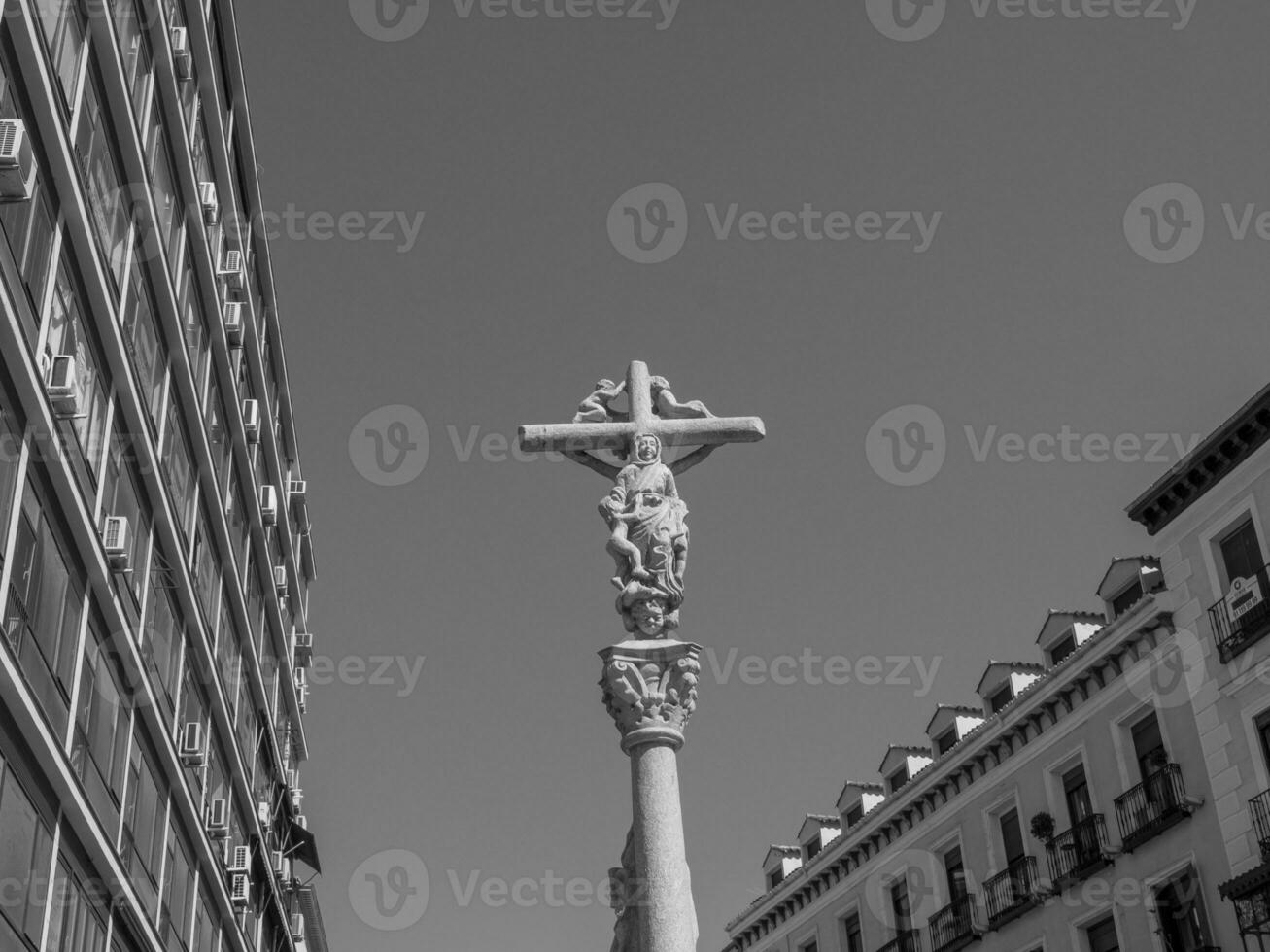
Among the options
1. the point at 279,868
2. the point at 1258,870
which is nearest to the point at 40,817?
the point at 1258,870

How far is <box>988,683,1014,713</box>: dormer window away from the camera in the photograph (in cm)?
4031

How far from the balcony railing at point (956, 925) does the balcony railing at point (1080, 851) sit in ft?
11.3

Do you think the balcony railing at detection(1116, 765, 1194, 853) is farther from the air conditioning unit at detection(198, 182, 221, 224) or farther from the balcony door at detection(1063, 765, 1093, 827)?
the air conditioning unit at detection(198, 182, 221, 224)

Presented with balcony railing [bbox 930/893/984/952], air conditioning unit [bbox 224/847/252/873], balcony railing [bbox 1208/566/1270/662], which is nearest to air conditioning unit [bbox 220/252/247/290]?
air conditioning unit [bbox 224/847/252/873]

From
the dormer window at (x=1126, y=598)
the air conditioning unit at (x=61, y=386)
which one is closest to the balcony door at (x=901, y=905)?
the dormer window at (x=1126, y=598)

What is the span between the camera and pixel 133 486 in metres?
28.5

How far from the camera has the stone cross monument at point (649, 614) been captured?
9297 mm

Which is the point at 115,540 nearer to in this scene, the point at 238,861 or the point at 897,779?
the point at 238,861

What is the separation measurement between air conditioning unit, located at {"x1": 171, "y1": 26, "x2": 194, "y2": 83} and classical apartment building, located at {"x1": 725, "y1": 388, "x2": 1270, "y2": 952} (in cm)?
2188

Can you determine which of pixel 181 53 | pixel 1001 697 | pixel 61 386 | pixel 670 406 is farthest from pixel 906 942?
pixel 670 406

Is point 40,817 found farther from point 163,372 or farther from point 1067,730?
point 1067,730

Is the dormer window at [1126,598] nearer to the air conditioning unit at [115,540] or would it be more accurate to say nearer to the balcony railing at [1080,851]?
the balcony railing at [1080,851]

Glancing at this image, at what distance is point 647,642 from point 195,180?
85.5ft

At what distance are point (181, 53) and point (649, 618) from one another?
26.0 m
